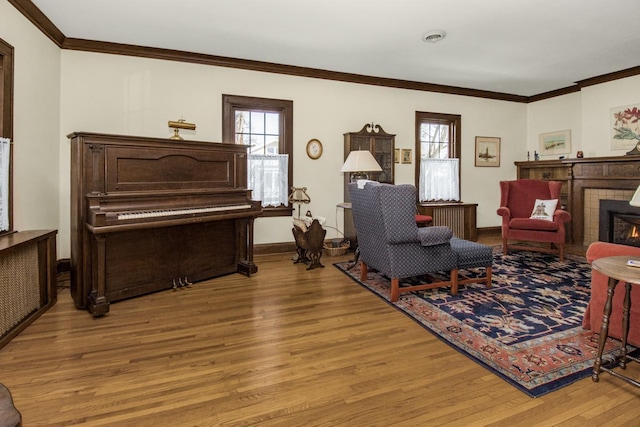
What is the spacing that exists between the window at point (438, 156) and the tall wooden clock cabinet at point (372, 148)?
74cm

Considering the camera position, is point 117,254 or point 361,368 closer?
point 361,368

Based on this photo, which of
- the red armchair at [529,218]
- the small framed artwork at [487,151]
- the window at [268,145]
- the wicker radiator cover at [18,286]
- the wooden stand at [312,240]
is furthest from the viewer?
the small framed artwork at [487,151]

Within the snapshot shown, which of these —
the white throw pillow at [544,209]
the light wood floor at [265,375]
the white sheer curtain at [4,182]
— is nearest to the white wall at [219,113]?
the white sheer curtain at [4,182]

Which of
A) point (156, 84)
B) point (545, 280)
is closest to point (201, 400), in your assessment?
point (545, 280)

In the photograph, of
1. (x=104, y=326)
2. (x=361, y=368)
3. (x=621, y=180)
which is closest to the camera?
(x=361, y=368)

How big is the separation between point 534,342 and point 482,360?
0.51m

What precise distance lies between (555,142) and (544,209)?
2.10m

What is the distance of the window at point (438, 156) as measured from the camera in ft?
20.2

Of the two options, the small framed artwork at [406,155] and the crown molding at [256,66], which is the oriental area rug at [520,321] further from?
the crown molding at [256,66]

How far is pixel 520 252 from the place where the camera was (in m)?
5.25

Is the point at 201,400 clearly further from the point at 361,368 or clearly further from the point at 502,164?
the point at 502,164

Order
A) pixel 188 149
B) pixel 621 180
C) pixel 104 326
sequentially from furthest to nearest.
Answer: pixel 621 180 < pixel 188 149 < pixel 104 326

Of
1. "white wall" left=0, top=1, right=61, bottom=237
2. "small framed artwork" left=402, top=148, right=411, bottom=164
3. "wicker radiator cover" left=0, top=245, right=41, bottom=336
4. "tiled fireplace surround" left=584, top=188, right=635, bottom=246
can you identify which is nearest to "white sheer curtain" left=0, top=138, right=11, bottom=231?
"white wall" left=0, top=1, right=61, bottom=237

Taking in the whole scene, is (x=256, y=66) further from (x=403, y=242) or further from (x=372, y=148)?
(x=403, y=242)
